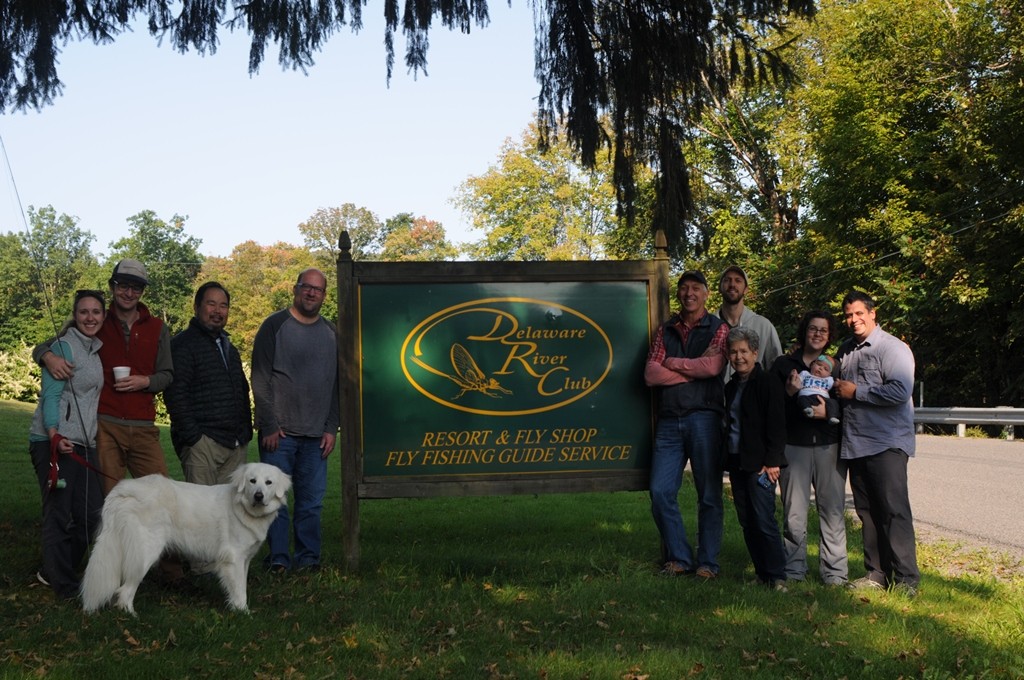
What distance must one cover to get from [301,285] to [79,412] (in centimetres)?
187

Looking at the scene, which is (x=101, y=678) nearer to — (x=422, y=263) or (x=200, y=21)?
(x=422, y=263)

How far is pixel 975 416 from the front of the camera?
24.8 meters

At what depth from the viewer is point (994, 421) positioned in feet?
78.1

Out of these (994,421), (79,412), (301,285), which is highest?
(301,285)

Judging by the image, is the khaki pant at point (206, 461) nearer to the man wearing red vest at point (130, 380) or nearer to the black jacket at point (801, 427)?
the man wearing red vest at point (130, 380)

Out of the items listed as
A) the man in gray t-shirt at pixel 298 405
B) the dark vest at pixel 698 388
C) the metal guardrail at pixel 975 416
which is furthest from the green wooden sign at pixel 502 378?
the metal guardrail at pixel 975 416

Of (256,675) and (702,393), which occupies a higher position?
(702,393)

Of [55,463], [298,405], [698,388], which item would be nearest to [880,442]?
[698,388]

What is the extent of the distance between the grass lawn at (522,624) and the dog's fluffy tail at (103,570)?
125 mm

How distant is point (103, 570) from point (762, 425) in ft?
14.8

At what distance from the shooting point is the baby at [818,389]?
23.7ft

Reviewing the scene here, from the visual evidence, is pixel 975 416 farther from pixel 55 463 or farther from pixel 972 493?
pixel 55 463

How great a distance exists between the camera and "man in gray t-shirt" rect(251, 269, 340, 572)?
305 inches

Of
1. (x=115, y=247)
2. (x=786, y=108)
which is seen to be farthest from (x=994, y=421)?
(x=115, y=247)
